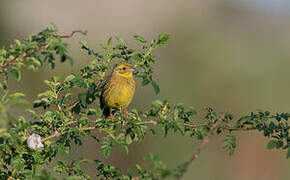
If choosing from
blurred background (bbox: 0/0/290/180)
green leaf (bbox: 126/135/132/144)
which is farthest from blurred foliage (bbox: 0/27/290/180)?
blurred background (bbox: 0/0/290/180)

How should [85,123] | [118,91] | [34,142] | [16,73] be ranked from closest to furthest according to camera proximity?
[16,73] → [34,142] → [85,123] → [118,91]

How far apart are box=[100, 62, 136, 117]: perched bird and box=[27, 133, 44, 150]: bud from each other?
173 centimetres

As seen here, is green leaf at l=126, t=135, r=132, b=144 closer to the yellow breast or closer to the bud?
the bud

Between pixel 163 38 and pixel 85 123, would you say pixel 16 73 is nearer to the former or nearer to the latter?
pixel 85 123

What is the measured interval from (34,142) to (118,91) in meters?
1.95

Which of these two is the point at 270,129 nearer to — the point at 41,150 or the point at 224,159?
the point at 41,150

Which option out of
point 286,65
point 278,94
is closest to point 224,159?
point 278,94

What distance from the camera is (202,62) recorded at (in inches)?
544

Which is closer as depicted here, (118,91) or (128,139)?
(128,139)

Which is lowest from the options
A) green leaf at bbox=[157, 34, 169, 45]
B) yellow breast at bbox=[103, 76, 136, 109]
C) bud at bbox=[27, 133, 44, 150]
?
bud at bbox=[27, 133, 44, 150]

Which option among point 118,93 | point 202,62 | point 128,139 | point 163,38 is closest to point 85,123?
point 128,139

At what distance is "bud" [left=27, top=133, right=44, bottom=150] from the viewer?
12.0 feet

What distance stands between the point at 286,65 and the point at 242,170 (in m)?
4.74

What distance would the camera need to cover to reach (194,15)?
59.3 ft
